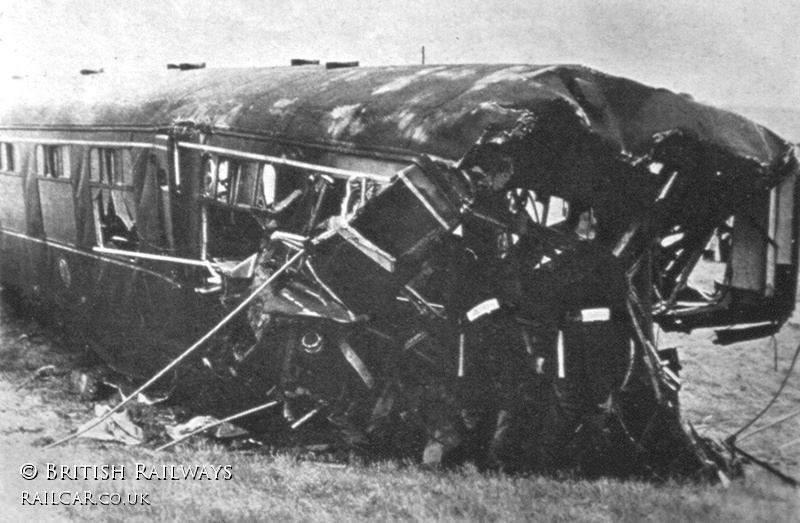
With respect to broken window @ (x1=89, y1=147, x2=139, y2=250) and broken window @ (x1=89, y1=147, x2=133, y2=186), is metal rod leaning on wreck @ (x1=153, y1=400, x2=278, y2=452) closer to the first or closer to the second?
broken window @ (x1=89, y1=147, x2=139, y2=250)

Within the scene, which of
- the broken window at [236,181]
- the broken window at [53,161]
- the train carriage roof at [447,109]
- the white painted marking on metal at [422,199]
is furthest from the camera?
the broken window at [53,161]

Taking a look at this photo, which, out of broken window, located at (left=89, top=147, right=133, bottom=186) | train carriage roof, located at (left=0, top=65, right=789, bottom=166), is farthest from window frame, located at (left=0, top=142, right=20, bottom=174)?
train carriage roof, located at (left=0, top=65, right=789, bottom=166)

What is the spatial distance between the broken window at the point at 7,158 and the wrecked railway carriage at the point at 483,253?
17.6 feet

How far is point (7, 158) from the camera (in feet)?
41.0

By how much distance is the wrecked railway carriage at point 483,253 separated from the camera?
19.8 ft

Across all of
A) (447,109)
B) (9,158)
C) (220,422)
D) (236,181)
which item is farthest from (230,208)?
(9,158)

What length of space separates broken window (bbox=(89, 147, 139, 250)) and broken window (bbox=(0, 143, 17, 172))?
2.79 m

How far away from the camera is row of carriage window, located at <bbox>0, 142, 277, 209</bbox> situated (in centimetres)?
764

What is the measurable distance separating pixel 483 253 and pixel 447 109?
45.6 inches

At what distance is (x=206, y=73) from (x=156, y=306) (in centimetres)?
326

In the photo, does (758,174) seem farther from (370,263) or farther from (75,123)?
(75,123)

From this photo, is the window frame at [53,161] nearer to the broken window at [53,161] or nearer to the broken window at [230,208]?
the broken window at [53,161]

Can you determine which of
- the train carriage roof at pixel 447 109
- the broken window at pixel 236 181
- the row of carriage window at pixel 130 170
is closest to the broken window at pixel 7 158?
the row of carriage window at pixel 130 170

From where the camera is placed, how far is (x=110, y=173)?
32.6 feet
